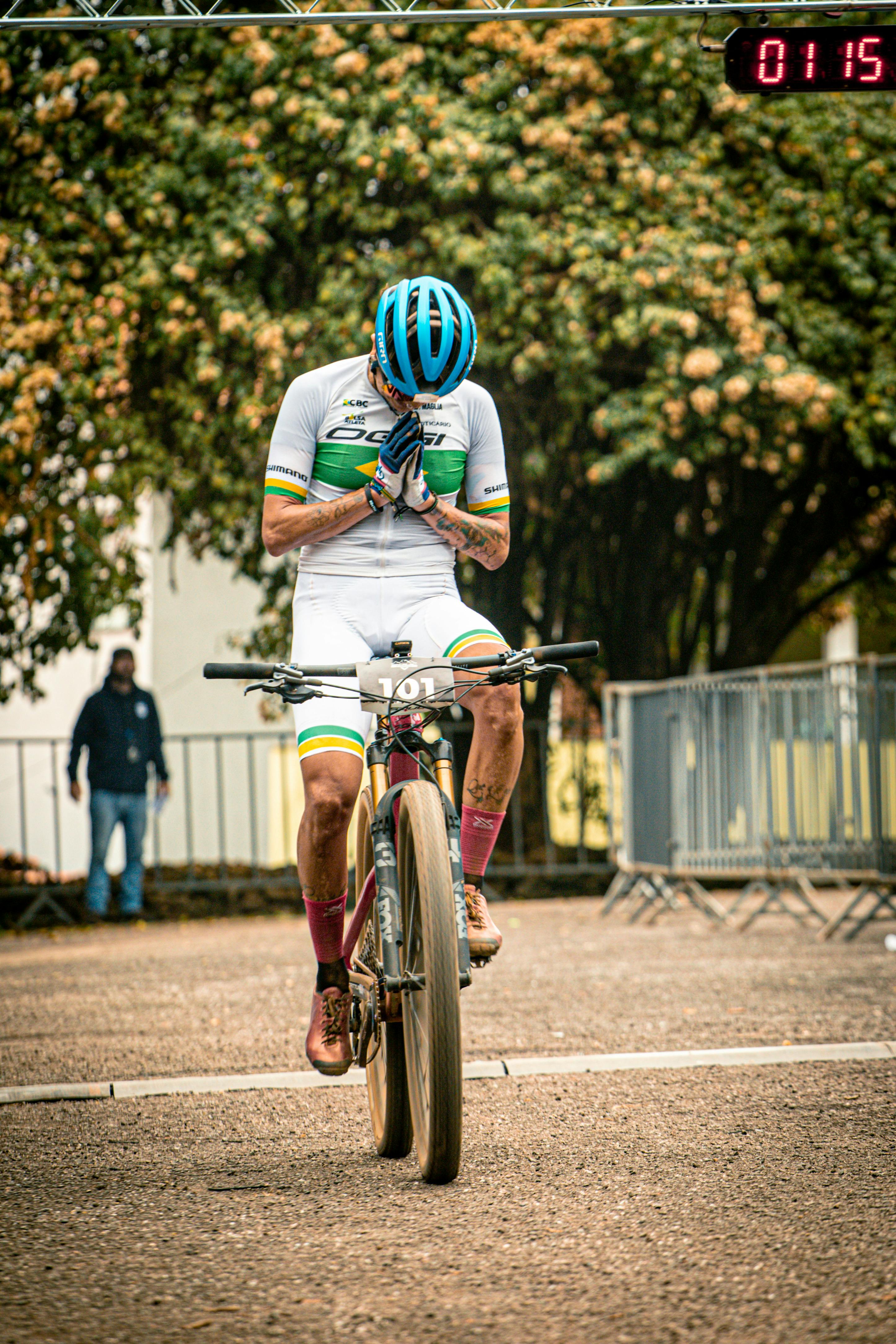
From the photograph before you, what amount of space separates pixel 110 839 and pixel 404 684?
9634mm

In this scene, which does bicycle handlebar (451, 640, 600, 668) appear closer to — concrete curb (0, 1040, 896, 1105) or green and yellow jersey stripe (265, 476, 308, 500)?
green and yellow jersey stripe (265, 476, 308, 500)

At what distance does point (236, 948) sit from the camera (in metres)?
11.0

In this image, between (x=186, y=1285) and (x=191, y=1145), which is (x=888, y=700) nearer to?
(x=191, y=1145)

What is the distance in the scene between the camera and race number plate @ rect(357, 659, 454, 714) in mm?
4082

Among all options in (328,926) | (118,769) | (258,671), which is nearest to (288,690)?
(258,671)

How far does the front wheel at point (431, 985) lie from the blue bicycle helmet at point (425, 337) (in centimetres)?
104

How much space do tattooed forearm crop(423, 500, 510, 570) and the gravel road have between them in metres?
1.64

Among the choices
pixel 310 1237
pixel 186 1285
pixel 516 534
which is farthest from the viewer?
pixel 516 534

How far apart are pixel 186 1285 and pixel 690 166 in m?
11.8

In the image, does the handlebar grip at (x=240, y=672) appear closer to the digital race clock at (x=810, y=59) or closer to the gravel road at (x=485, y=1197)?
the gravel road at (x=485, y=1197)

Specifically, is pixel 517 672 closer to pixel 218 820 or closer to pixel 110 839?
pixel 110 839

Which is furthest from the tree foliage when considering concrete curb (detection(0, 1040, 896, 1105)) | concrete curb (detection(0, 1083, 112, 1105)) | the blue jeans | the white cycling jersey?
the white cycling jersey

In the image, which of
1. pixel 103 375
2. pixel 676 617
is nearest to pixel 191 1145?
pixel 103 375

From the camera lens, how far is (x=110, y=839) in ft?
43.5
